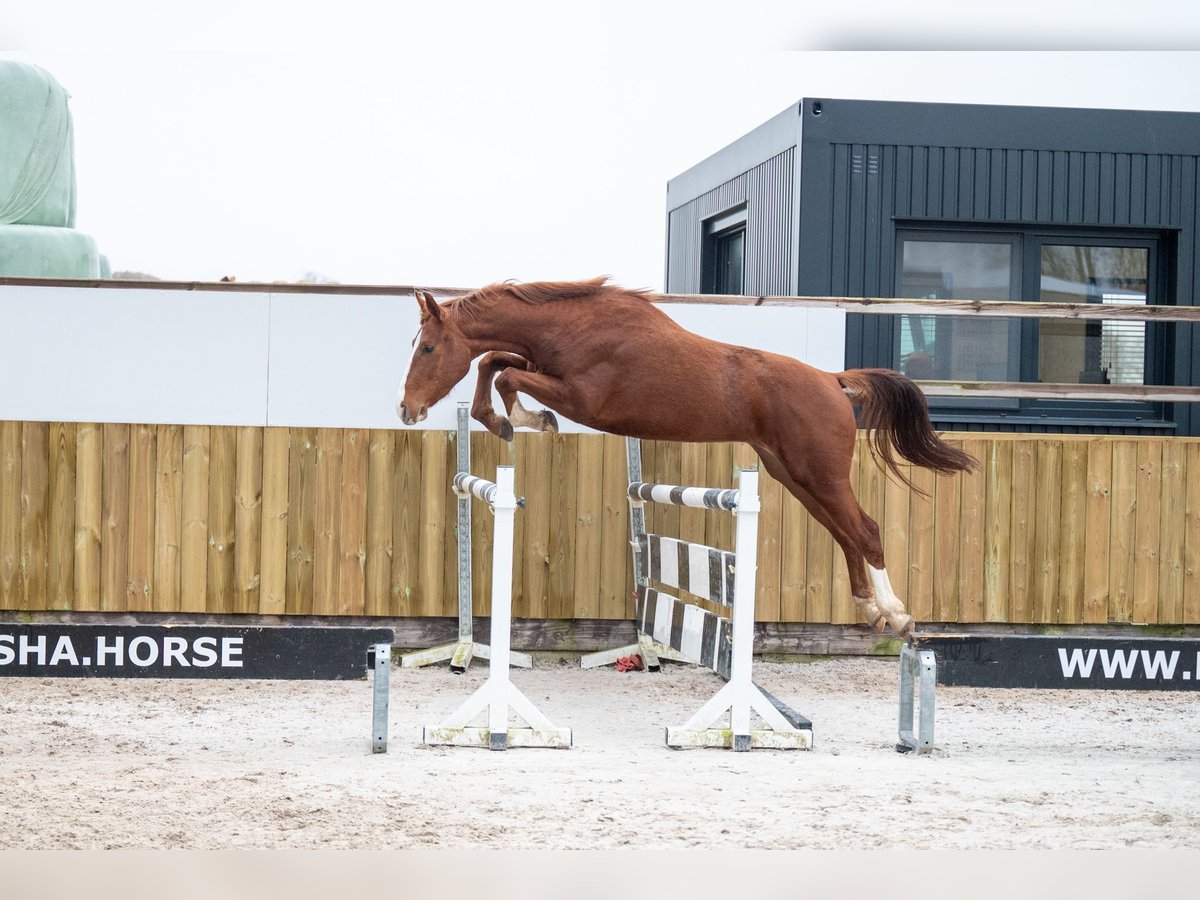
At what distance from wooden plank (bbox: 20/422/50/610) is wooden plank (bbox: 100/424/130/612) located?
0.97ft

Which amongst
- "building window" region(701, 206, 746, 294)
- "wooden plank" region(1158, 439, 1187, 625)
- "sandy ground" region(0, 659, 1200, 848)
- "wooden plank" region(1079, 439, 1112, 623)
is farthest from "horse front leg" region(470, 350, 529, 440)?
"building window" region(701, 206, 746, 294)

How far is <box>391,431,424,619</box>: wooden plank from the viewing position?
6.82 m

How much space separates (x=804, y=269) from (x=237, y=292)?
3.52 m

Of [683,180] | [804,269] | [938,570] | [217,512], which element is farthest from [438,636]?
[683,180]

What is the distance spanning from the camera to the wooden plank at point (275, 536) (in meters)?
6.75

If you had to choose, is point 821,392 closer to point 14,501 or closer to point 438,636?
point 438,636

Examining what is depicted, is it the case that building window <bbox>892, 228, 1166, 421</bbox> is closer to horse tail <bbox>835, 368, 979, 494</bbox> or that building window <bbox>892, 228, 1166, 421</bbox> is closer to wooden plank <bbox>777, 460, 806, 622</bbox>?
wooden plank <bbox>777, 460, 806, 622</bbox>

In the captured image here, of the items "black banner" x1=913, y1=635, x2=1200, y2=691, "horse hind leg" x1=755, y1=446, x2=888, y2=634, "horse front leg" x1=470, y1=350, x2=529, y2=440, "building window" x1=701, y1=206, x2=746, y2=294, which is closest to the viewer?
"horse front leg" x1=470, y1=350, x2=529, y2=440

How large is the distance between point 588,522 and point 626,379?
124 inches

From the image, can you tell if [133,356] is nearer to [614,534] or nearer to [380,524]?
[380,524]

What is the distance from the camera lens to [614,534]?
6953 millimetres

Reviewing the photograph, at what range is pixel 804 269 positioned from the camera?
809 centimetres

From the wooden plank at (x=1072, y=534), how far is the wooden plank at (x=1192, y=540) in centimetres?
57

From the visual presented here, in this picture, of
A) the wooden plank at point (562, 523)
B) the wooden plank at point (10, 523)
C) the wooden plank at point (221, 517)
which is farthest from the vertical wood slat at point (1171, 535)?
the wooden plank at point (10, 523)
